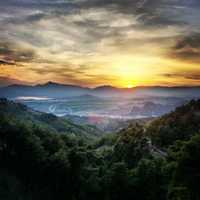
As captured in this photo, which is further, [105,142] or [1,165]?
[105,142]

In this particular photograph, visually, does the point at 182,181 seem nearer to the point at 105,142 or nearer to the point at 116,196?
the point at 116,196

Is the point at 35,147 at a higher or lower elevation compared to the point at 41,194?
higher

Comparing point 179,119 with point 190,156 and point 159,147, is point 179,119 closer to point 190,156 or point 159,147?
point 159,147

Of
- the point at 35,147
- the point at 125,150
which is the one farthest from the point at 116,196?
the point at 125,150

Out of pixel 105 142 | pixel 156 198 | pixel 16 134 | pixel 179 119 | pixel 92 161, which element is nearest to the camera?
pixel 156 198

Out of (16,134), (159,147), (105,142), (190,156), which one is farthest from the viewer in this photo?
(105,142)

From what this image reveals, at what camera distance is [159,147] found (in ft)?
226

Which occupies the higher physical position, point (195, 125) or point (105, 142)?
point (195, 125)

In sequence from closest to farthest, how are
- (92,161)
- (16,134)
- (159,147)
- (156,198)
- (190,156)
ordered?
(190,156), (156,198), (16,134), (92,161), (159,147)

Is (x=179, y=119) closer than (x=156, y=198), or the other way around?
(x=156, y=198)

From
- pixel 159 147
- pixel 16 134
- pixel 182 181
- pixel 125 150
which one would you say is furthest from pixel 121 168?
pixel 159 147

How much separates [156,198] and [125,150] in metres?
25.8

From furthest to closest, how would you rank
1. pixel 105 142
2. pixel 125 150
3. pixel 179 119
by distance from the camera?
pixel 105 142, pixel 179 119, pixel 125 150

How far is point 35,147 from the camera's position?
124 ft
